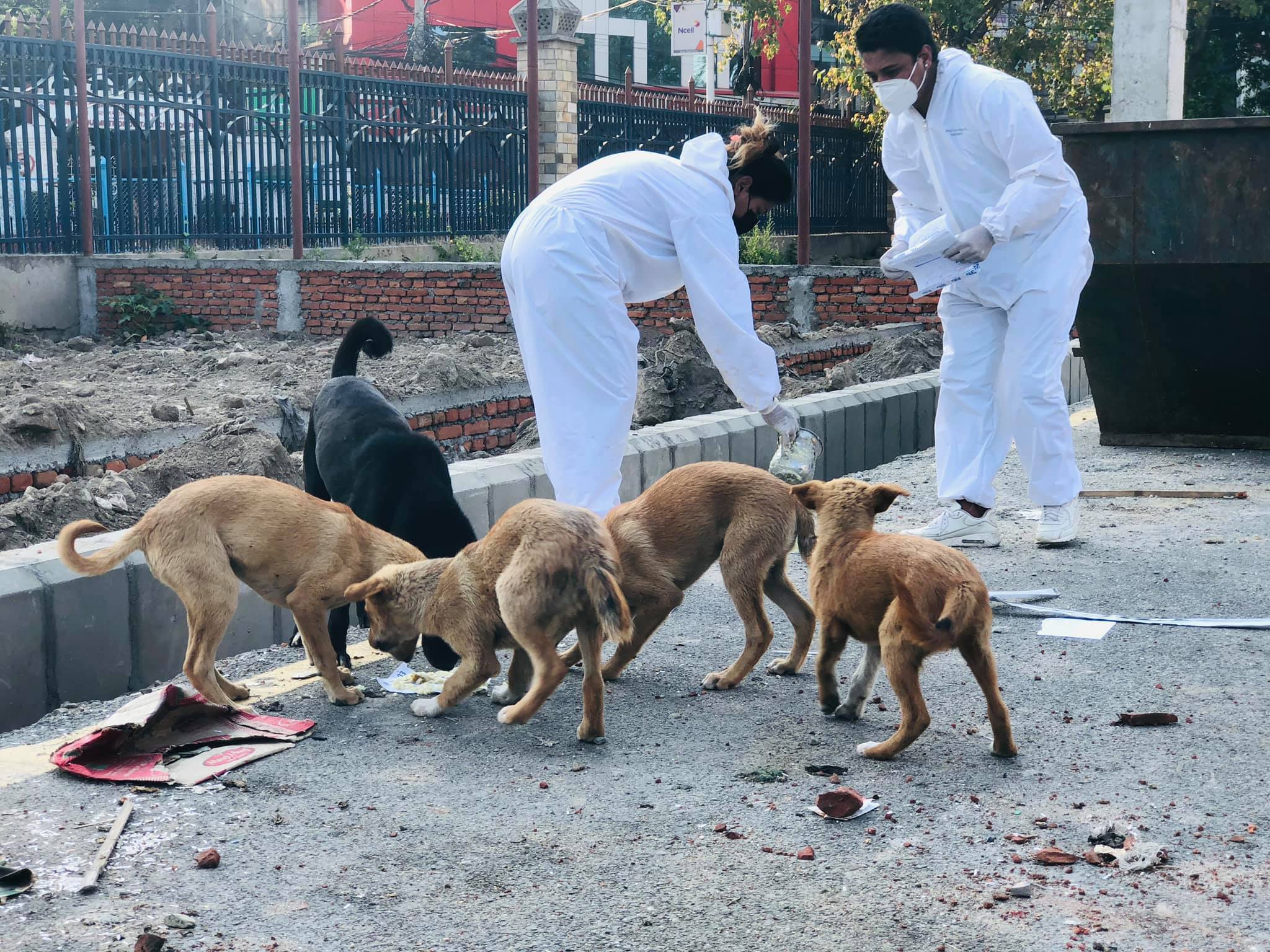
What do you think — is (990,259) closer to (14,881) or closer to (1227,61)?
(14,881)

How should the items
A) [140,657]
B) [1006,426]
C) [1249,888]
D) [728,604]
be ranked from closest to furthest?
1. [1249,888]
2. [140,657]
3. [728,604]
4. [1006,426]

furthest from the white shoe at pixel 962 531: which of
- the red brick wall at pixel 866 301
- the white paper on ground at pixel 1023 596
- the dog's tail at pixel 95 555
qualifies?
the red brick wall at pixel 866 301

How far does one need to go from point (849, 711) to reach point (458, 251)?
13.4m

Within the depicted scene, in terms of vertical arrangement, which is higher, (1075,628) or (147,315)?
(147,315)

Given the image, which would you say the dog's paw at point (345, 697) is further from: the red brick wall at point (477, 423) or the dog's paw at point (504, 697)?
the red brick wall at point (477, 423)

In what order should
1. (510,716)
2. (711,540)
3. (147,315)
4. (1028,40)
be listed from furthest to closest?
(1028,40) < (147,315) < (711,540) < (510,716)

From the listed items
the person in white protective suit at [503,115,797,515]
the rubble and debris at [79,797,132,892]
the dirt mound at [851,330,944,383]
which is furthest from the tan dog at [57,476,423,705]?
the dirt mound at [851,330,944,383]

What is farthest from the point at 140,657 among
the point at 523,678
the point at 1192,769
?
the point at 1192,769

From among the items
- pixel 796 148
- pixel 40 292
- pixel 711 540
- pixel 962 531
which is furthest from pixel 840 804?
pixel 796 148

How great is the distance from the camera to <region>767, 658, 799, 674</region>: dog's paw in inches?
171

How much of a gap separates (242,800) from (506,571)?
2.76 ft

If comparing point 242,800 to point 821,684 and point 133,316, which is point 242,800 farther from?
point 133,316

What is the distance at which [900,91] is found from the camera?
232 inches

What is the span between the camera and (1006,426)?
614cm
